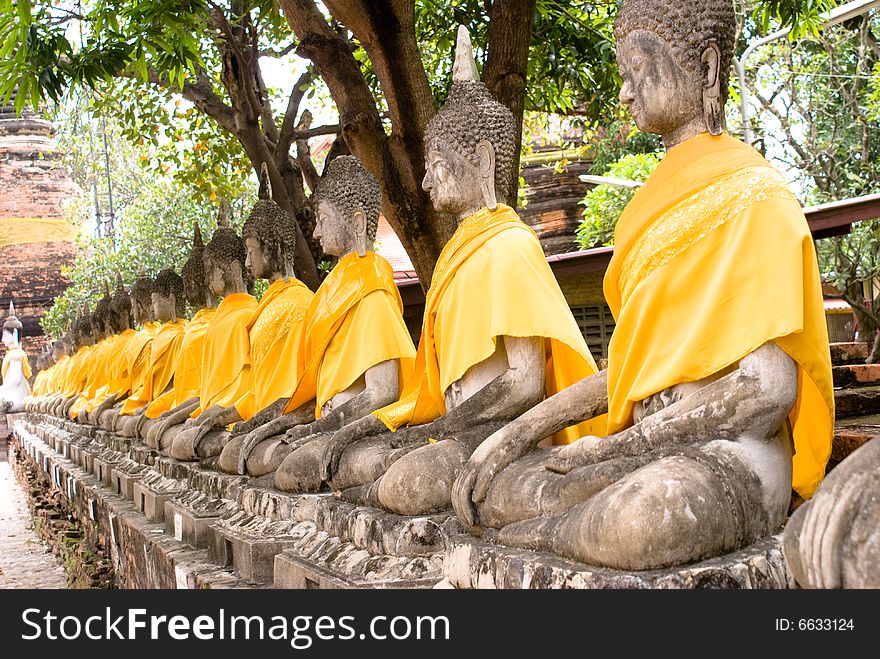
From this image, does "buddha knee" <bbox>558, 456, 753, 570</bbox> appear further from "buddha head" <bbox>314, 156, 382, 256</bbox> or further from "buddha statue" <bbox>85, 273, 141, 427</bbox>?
"buddha statue" <bbox>85, 273, 141, 427</bbox>

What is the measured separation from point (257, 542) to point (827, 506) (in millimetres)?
3159

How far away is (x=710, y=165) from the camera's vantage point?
3064mm

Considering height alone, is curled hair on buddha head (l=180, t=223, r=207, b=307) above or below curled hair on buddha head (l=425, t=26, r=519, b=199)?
below

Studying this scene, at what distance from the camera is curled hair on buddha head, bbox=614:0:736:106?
315 cm

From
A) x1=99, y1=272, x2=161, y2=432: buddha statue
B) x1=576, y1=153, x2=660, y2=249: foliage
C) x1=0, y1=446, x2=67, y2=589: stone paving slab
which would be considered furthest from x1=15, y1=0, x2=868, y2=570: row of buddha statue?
x1=576, y1=153, x2=660, y2=249: foliage

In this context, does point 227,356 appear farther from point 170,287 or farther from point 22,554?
point 22,554

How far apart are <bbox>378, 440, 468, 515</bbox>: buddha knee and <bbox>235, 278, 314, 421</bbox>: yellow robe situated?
2475mm

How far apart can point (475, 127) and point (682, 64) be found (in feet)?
4.14

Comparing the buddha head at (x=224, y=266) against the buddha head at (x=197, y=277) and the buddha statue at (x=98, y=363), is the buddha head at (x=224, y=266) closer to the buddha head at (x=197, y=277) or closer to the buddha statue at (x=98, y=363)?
the buddha head at (x=197, y=277)

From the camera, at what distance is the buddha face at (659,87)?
317cm

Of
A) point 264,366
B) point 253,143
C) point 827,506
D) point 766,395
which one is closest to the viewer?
point 827,506

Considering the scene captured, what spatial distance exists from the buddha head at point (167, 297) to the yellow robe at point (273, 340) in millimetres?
3976
